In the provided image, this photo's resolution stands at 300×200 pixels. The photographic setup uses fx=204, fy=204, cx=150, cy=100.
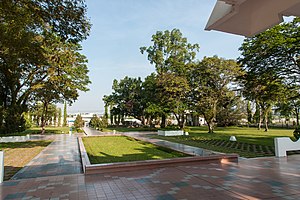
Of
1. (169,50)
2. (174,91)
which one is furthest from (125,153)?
(169,50)

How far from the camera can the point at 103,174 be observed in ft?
16.1

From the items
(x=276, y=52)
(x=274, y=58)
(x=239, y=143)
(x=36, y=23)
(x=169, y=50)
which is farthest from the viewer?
(x=169, y=50)

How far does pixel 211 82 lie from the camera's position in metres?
19.5

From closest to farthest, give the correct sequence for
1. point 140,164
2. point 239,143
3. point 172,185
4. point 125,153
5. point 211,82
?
point 172,185, point 140,164, point 125,153, point 239,143, point 211,82

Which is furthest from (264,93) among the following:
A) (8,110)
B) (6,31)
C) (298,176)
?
(8,110)

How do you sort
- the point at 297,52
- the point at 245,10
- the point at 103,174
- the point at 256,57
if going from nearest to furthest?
the point at 245,10 < the point at 103,174 < the point at 297,52 < the point at 256,57

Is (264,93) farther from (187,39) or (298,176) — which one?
(187,39)

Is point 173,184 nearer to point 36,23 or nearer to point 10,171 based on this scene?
point 10,171

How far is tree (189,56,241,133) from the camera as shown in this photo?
1844 cm

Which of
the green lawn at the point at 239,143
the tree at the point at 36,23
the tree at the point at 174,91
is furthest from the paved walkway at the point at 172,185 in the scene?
the tree at the point at 174,91

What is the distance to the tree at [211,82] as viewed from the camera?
60.5ft

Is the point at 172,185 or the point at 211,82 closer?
the point at 172,185

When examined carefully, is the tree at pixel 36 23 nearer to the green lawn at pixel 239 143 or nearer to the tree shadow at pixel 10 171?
the tree shadow at pixel 10 171

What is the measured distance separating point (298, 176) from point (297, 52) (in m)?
7.58
